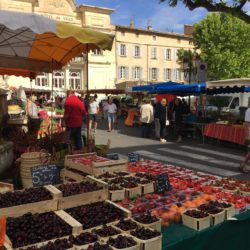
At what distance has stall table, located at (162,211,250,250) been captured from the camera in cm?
314

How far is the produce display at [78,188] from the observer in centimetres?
372

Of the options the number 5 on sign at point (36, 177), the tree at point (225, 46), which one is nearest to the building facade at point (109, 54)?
the tree at point (225, 46)

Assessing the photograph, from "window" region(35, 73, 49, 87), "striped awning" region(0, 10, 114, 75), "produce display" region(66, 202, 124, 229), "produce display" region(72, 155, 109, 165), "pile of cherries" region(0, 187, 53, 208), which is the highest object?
"window" region(35, 73, 49, 87)

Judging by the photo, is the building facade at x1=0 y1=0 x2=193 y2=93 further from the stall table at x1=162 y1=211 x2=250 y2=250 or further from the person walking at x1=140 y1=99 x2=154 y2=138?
the stall table at x1=162 y1=211 x2=250 y2=250

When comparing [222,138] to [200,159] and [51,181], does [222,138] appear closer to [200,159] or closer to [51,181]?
[200,159]

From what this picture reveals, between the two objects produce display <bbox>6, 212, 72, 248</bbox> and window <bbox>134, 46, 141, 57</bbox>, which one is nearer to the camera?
produce display <bbox>6, 212, 72, 248</bbox>

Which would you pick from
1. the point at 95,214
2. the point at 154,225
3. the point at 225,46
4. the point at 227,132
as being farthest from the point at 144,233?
the point at 225,46

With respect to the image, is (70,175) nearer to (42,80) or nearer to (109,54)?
(42,80)

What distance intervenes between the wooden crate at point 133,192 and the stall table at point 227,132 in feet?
25.0

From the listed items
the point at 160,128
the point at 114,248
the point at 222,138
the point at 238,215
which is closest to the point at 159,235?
the point at 114,248

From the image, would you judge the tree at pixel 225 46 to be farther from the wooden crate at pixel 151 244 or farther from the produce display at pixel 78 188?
the wooden crate at pixel 151 244

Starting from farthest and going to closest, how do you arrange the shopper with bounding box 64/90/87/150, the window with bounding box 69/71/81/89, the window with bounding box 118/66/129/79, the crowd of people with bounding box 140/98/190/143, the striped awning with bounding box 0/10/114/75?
1. the window with bounding box 118/66/129/79
2. the window with bounding box 69/71/81/89
3. the crowd of people with bounding box 140/98/190/143
4. the shopper with bounding box 64/90/87/150
5. the striped awning with bounding box 0/10/114/75

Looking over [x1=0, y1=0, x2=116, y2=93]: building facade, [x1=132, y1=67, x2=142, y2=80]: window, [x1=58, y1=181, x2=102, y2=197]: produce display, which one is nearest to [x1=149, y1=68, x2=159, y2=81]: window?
[x1=132, y1=67, x2=142, y2=80]: window

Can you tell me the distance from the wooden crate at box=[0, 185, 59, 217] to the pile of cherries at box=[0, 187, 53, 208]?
0.24 ft
